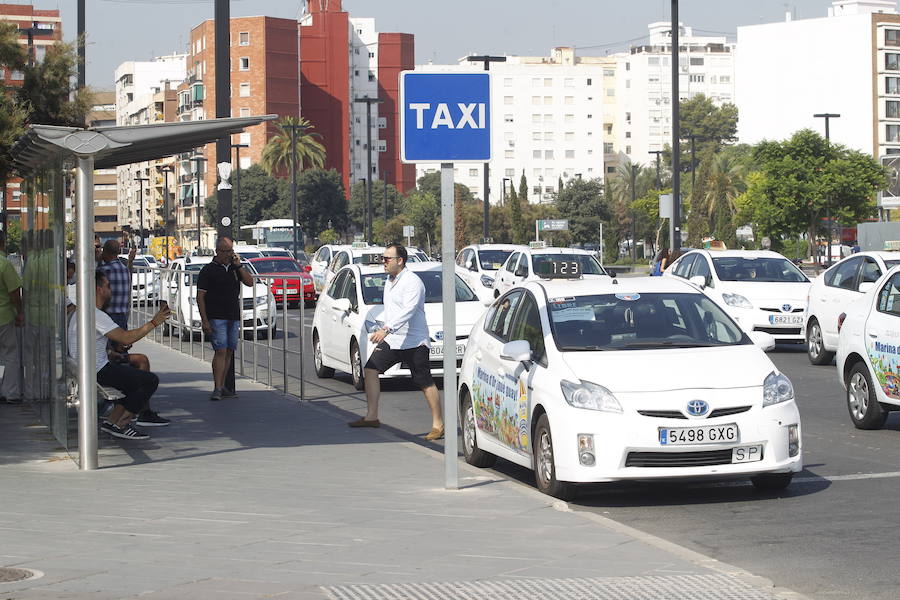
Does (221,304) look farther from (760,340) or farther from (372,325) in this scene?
(760,340)

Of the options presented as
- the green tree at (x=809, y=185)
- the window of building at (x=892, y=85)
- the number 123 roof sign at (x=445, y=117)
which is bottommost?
the number 123 roof sign at (x=445, y=117)

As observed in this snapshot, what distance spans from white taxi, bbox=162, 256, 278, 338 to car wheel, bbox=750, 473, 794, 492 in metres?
7.97

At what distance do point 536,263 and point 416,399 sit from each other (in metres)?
13.1

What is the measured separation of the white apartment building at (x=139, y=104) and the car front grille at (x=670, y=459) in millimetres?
158769

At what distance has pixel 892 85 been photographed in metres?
133

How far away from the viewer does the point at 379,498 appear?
31.1ft

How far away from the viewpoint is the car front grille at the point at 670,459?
29.9 feet

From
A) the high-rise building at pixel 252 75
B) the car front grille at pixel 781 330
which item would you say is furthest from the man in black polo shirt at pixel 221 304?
the high-rise building at pixel 252 75

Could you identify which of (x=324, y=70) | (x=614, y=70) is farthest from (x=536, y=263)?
(x=614, y=70)

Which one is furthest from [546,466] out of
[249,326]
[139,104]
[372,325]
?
[139,104]

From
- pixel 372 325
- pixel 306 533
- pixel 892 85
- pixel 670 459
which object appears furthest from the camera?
pixel 892 85

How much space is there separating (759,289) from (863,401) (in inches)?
383

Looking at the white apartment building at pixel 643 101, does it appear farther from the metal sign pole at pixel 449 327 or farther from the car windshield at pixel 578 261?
the metal sign pole at pixel 449 327

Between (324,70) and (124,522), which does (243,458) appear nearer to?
(124,522)
